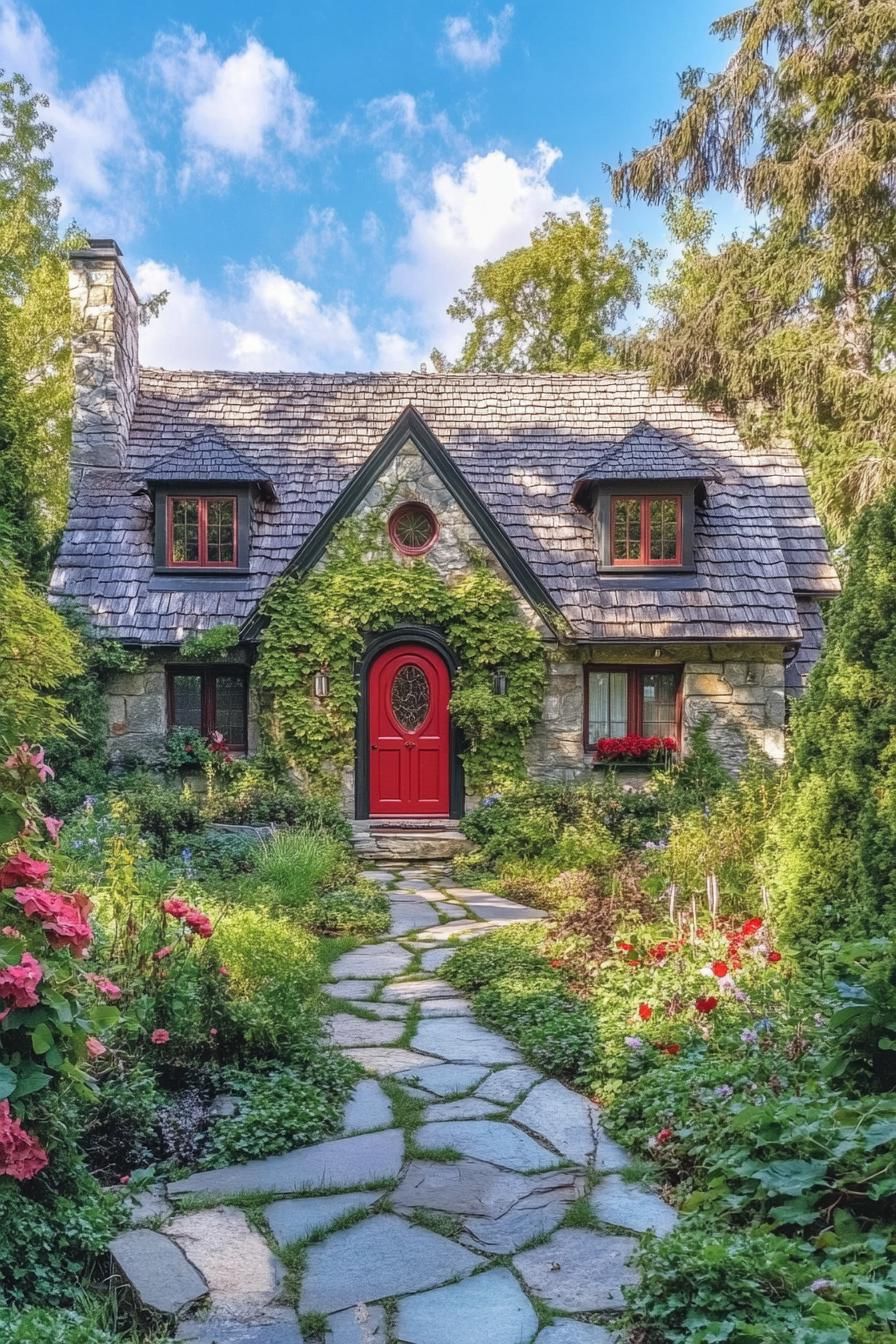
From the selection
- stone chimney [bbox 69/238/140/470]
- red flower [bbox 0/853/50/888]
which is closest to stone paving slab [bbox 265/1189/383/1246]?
red flower [bbox 0/853/50/888]

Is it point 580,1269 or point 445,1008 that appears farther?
point 445,1008

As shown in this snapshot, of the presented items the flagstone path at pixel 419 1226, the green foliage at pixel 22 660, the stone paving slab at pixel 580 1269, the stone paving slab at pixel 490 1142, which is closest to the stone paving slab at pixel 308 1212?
the flagstone path at pixel 419 1226

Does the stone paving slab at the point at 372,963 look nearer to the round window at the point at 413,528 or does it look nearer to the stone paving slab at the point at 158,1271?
the stone paving slab at the point at 158,1271

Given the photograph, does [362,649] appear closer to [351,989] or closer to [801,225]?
[351,989]

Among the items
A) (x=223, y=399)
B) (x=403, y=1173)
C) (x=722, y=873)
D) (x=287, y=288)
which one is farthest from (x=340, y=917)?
(x=287, y=288)

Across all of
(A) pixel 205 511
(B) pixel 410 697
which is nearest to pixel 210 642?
(A) pixel 205 511

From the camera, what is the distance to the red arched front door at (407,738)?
37.3 feet

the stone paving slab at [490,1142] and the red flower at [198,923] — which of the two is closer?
the stone paving slab at [490,1142]

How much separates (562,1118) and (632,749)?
767 centimetres

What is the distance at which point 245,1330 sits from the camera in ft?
8.05

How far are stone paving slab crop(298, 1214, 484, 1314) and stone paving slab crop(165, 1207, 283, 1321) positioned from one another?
125 millimetres

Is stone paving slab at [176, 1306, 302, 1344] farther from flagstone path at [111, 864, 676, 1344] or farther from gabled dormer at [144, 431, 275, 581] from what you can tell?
gabled dormer at [144, 431, 275, 581]

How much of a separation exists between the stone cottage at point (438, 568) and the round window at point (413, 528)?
0.03m

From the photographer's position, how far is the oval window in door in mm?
11430
